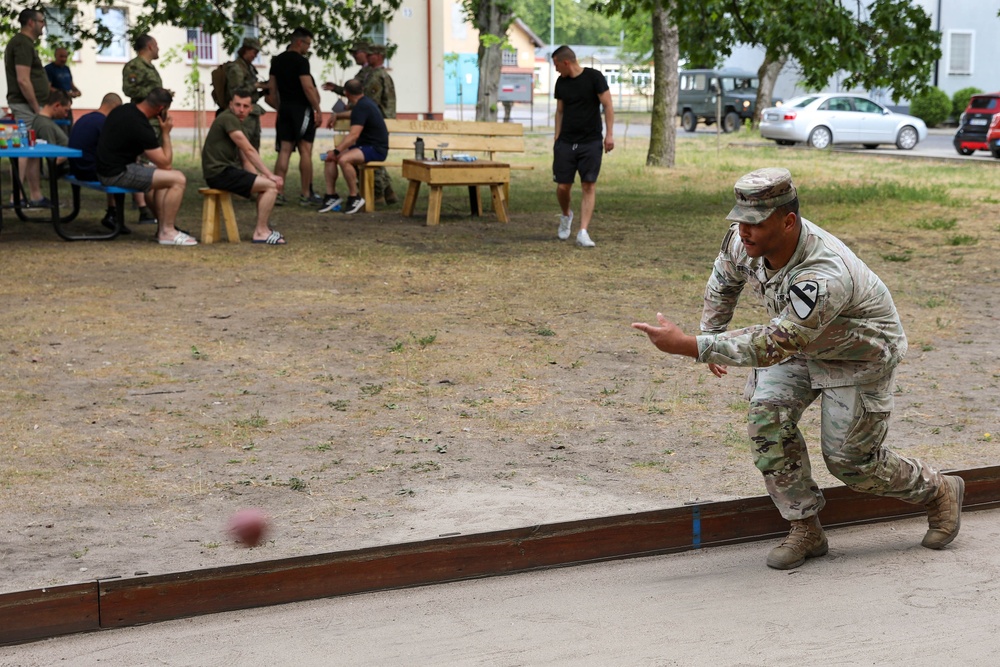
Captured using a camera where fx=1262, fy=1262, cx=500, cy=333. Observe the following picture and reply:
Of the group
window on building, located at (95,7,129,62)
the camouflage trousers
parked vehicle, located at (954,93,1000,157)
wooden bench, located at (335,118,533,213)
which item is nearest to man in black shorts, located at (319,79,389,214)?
wooden bench, located at (335,118,533,213)

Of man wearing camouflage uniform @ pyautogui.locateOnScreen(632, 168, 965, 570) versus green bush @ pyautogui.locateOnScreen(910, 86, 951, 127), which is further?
green bush @ pyautogui.locateOnScreen(910, 86, 951, 127)

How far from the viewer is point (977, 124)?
97.7ft

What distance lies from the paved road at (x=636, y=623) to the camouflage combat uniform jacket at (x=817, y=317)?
80 cm

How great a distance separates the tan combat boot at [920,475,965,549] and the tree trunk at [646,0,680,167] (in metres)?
19.9

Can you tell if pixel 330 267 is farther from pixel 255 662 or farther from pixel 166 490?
pixel 255 662

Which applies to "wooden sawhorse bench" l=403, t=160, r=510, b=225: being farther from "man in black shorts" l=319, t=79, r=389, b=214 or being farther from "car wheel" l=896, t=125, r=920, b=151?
"car wheel" l=896, t=125, r=920, b=151

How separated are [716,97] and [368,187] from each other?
30.3 m

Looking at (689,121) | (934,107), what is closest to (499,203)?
(689,121)

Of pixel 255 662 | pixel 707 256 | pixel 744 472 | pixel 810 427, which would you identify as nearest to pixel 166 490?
pixel 255 662

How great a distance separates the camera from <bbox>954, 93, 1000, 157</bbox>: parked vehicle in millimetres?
29609

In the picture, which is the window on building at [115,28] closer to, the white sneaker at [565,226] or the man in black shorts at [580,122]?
the white sneaker at [565,226]

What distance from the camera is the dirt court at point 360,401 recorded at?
5.22 m

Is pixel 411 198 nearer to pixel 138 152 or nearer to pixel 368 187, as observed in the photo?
pixel 368 187

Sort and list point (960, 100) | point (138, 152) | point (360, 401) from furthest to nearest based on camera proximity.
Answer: point (960, 100), point (138, 152), point (360, 401)
